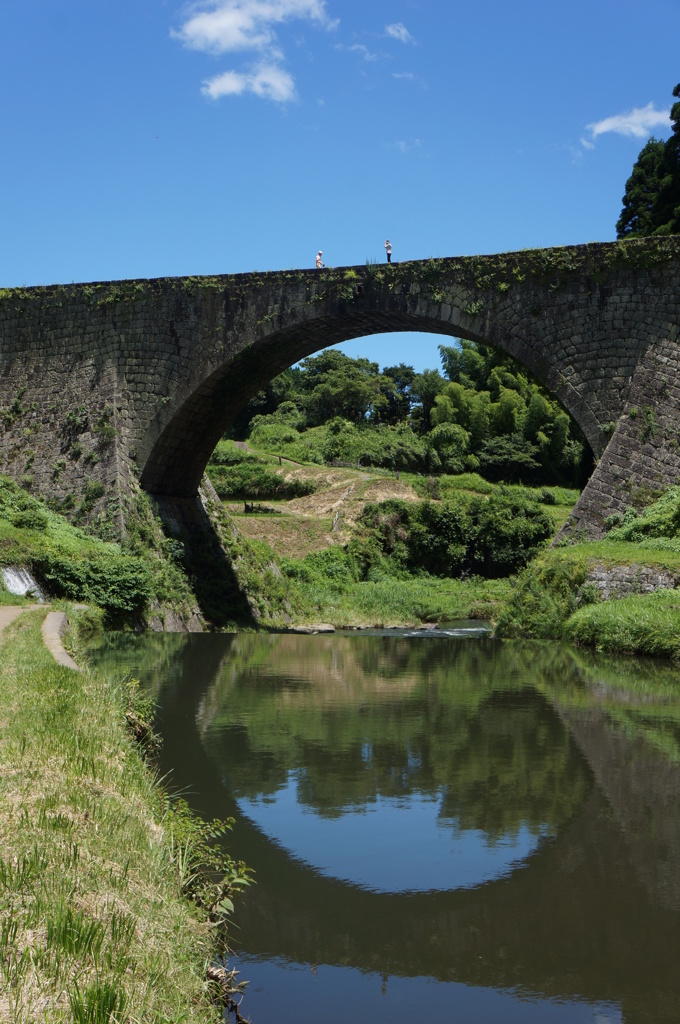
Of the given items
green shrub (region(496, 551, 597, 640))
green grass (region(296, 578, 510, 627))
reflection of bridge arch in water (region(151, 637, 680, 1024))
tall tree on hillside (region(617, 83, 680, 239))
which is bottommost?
green grass (region(296, 578, 510, 627))

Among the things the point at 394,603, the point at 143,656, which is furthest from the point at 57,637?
the point at 394,603

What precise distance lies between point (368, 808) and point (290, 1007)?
102 inches

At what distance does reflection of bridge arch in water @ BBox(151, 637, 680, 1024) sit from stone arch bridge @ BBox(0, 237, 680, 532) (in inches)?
550

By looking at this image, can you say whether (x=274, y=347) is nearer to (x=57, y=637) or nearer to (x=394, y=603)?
(x=394, y=603)

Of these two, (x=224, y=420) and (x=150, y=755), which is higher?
(x=224, y=420)

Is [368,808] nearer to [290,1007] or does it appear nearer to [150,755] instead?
[150,755]

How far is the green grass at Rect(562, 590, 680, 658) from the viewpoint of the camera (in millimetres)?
14016

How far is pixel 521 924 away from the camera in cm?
458

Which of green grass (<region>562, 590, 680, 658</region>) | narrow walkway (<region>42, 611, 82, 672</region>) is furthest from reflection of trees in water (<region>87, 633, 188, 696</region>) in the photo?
green grass (<region>562, 590, 680, 658</region>)

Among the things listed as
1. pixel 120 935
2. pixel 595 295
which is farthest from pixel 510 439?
pixel 120 935

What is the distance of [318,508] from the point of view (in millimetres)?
41250

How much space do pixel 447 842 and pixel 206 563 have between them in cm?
1908

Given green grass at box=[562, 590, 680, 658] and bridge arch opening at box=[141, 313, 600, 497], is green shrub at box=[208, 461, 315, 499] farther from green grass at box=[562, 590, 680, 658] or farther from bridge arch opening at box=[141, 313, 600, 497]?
Answer: green grass at box=[562, 590, 680, 658]

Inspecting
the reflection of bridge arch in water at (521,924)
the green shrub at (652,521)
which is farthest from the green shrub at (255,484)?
the reflection of bridge arch in water at (521,924)
